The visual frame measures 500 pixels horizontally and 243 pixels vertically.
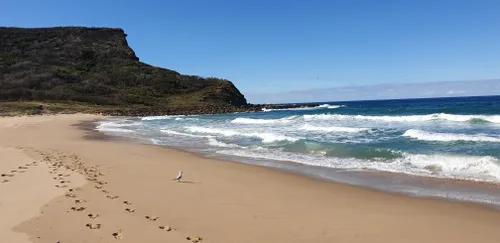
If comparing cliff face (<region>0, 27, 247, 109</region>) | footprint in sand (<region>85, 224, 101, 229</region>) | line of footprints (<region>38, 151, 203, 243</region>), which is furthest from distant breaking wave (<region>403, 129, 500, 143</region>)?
cliff face (<region>0, 27, 247, 109</region>)

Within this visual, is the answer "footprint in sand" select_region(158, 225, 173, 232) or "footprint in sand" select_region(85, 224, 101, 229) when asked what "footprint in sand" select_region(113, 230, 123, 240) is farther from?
"footprint in sand" select_region(158, 225, 173, 232)

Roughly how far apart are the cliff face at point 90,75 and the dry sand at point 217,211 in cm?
5730

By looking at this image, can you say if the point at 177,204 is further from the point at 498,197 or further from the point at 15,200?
the point at 498,197

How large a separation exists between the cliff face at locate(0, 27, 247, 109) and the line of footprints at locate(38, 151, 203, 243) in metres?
53.5

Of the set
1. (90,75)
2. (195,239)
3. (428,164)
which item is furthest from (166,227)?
(90,75)

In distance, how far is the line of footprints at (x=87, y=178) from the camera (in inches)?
215

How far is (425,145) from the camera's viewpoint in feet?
49.4

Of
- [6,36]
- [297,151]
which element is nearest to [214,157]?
[297,151]

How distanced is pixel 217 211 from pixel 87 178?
4.02 meters

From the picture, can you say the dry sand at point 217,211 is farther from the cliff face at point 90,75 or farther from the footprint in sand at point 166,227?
the cliff face at point 90,75

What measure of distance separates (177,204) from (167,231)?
166 centimetres

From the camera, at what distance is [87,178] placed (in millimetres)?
8938

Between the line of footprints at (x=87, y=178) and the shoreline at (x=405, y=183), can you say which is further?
the shoreline at (x=405, y=183)

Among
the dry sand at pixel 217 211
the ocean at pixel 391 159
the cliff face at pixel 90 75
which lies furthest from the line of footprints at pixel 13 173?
the cliff face at pixel 90 75
